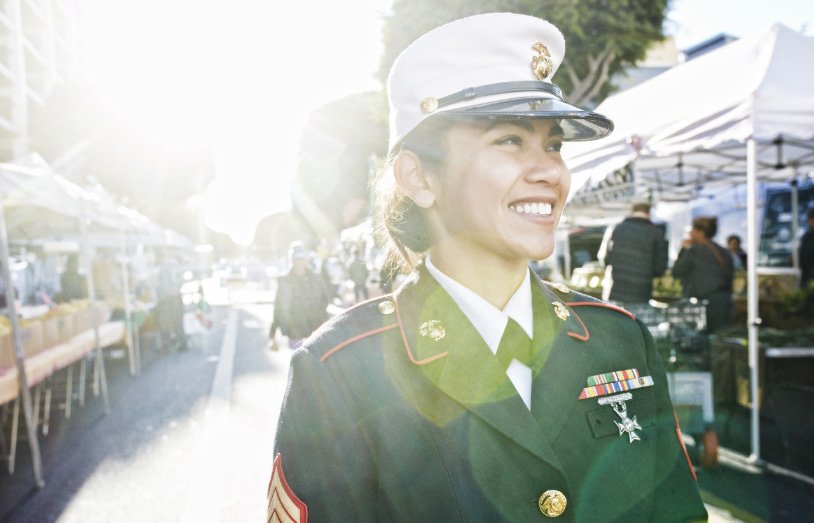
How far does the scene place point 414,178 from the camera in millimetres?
1341

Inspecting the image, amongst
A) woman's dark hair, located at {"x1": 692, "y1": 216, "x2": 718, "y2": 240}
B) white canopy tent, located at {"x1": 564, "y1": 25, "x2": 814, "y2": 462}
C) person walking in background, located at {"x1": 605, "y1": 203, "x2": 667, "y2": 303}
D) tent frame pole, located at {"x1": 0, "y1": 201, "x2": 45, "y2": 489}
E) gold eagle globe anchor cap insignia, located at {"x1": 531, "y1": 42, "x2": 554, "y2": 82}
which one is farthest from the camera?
woman's dark hair, located at {"x1": 692, "y1": 216, "x2": 718, "y2": 240}

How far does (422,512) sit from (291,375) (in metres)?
0.42

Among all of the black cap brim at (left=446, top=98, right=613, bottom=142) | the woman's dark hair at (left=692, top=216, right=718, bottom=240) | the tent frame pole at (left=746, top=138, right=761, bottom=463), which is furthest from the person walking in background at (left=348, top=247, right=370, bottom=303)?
the black cap brim at (left=446, top=98, right=613, bottom=142)

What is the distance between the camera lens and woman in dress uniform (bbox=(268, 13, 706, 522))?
1085mm

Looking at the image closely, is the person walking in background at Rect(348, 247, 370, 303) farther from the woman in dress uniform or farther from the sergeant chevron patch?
the sergeant chevron patch

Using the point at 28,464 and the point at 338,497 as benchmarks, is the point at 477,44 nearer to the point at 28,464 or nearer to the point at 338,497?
the point at 338,497

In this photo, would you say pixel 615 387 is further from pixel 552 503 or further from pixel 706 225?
pixel 706 225

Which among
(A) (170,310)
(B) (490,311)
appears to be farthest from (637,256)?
(A) (170,310)

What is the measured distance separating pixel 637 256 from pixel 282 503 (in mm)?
5191

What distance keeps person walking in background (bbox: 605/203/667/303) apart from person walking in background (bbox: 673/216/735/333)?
65cm

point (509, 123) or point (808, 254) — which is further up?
point (509, 123)

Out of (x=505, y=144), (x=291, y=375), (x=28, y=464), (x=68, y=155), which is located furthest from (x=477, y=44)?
(x=68, y=155)

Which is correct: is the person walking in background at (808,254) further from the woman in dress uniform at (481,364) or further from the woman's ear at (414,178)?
A: the woman's ear at (414,178)

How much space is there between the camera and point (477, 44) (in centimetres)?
130
